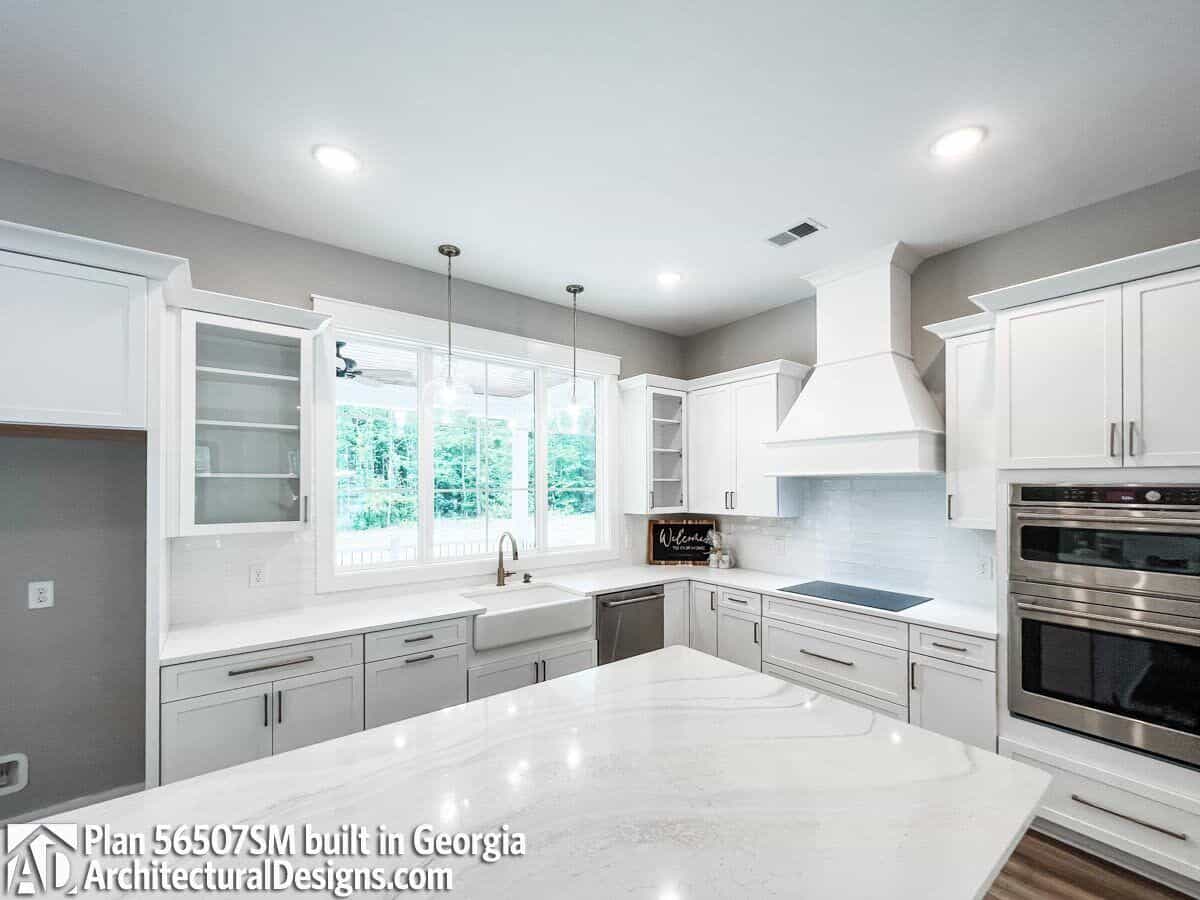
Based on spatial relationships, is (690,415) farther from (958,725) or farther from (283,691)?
(283,691)

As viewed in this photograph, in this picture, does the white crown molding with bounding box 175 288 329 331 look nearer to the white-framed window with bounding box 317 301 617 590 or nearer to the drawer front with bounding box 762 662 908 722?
the white-framed window with bounding box 317 301 617 590

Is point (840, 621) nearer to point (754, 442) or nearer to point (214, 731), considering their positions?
point (754, 442)

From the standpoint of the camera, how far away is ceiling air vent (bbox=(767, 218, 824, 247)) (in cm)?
284

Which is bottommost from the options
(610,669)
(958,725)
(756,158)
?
(958,725)

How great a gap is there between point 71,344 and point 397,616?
168 cm

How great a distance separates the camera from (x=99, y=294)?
2.04m

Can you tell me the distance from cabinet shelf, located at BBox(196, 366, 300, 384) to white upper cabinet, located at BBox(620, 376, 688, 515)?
237 centimetres

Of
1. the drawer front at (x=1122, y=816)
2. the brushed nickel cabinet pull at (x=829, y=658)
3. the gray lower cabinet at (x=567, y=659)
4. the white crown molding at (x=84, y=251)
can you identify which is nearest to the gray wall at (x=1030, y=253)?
the brushed nickel cabinet pull at (x=829, y=658)

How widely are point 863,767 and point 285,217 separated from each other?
3.22 meters

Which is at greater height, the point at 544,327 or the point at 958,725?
the point at 544,327

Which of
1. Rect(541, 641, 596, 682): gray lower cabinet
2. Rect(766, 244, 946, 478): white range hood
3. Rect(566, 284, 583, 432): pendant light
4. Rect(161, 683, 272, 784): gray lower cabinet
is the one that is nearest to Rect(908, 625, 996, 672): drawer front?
Rect(766, 244, 946, 478): white range hood

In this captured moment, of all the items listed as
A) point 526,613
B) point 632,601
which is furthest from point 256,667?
point 632,601

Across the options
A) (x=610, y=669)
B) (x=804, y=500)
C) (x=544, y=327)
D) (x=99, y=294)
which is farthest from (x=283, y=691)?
(x=804, y=500)

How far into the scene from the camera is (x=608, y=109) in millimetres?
1980
